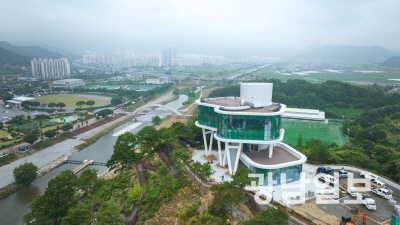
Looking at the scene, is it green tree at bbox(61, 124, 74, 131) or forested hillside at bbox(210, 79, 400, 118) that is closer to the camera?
green tree at bbox(61, 124, 74, 131)

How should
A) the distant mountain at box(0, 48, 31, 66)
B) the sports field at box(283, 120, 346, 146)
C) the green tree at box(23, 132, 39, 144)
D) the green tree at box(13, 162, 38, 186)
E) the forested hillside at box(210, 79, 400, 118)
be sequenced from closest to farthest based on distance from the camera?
the green tree at box(13, 162, 38, 186)
the green tree at box(23, 132, 39, 144)
the sports field at box(283, 120, 346, 146)
the forested hillside at box(210, 79, 400, 118)
the distant mountain at box(0, 48, 31, 66)

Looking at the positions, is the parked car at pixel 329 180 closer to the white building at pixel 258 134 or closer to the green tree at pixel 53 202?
the white building at pixel 258 134

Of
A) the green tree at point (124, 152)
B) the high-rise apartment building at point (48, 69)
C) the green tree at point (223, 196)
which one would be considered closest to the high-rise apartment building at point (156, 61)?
the high-rise apartment building at point (48, 69)

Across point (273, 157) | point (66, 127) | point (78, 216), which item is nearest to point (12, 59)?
point (66, 127)

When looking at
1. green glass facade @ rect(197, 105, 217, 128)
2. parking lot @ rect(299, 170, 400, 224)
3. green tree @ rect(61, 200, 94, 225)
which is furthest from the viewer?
green glass facade @ rect(197, 105, 217, 128)

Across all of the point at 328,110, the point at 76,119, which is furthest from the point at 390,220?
the point at 76,119

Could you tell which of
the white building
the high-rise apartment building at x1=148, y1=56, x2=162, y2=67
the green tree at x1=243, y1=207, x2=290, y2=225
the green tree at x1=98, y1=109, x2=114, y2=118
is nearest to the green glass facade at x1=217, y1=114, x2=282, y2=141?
the white building

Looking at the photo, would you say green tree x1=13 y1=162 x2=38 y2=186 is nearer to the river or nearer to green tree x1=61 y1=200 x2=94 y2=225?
the river

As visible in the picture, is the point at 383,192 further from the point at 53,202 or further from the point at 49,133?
the point at 49,133
